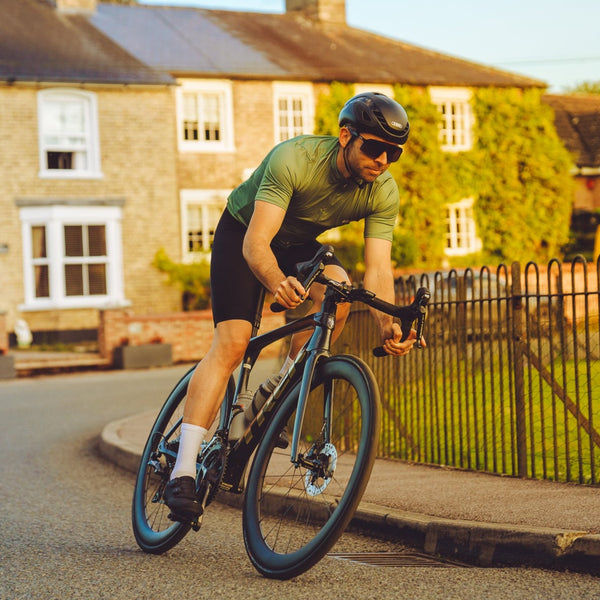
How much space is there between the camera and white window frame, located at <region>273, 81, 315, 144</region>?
1153 inches

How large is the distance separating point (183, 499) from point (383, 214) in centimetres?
155

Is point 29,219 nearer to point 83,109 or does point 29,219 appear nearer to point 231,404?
point 83,109

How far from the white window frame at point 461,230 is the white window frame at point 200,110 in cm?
740

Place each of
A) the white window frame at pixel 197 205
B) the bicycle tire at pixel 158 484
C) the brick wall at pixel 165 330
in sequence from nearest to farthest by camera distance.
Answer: the bicycle tire at pixel 158 484, the brick wall at pixel 165 330, the white window frame at pixel 197 205

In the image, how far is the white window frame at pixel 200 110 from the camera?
92.7ft

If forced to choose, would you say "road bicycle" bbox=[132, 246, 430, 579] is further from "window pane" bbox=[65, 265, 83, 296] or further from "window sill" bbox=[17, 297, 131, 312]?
"window pane" bbox=[65, 265, 83, 296]

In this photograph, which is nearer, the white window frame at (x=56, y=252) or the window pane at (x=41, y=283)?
the white window frame at (x=56, y=252)

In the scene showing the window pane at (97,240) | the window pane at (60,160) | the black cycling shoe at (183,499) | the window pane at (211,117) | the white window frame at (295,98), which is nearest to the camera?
the black cycling shoe at (183,499)

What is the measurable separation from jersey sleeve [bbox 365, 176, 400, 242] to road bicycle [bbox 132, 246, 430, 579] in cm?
45

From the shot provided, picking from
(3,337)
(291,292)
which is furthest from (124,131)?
(291,292)

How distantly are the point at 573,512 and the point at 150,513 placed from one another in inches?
84.8

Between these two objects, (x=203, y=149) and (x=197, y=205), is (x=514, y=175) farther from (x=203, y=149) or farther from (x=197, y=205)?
(x=197, y=205)

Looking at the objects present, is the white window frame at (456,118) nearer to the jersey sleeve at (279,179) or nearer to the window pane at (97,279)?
the window pane at (97,279)

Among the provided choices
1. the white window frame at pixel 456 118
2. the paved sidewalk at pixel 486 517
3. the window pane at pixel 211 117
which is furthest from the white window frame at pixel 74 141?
the paved sidewalk at pixel 486 517
